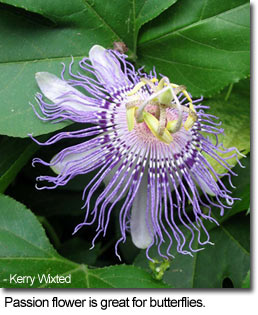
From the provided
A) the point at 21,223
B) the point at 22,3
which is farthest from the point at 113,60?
the point at 21,223

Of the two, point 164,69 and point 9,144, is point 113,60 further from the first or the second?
point 9,144

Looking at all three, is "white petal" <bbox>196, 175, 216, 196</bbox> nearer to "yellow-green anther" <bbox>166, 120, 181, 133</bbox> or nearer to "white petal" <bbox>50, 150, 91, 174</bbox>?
"yellow-green anther" <bbox>166, 120, 181, 133</bbox>

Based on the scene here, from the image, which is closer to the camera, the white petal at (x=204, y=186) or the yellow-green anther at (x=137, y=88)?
the yellow-green anther at (x=137, y=88)

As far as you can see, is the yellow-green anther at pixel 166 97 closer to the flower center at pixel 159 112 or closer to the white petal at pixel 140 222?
the flower center at pixel 159 112

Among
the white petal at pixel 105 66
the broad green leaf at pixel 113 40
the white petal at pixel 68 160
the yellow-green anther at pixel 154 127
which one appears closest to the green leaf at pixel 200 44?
the broad green leaf at pixel 113 40

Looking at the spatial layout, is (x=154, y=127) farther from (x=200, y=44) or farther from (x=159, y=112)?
(x=200, y=44)
